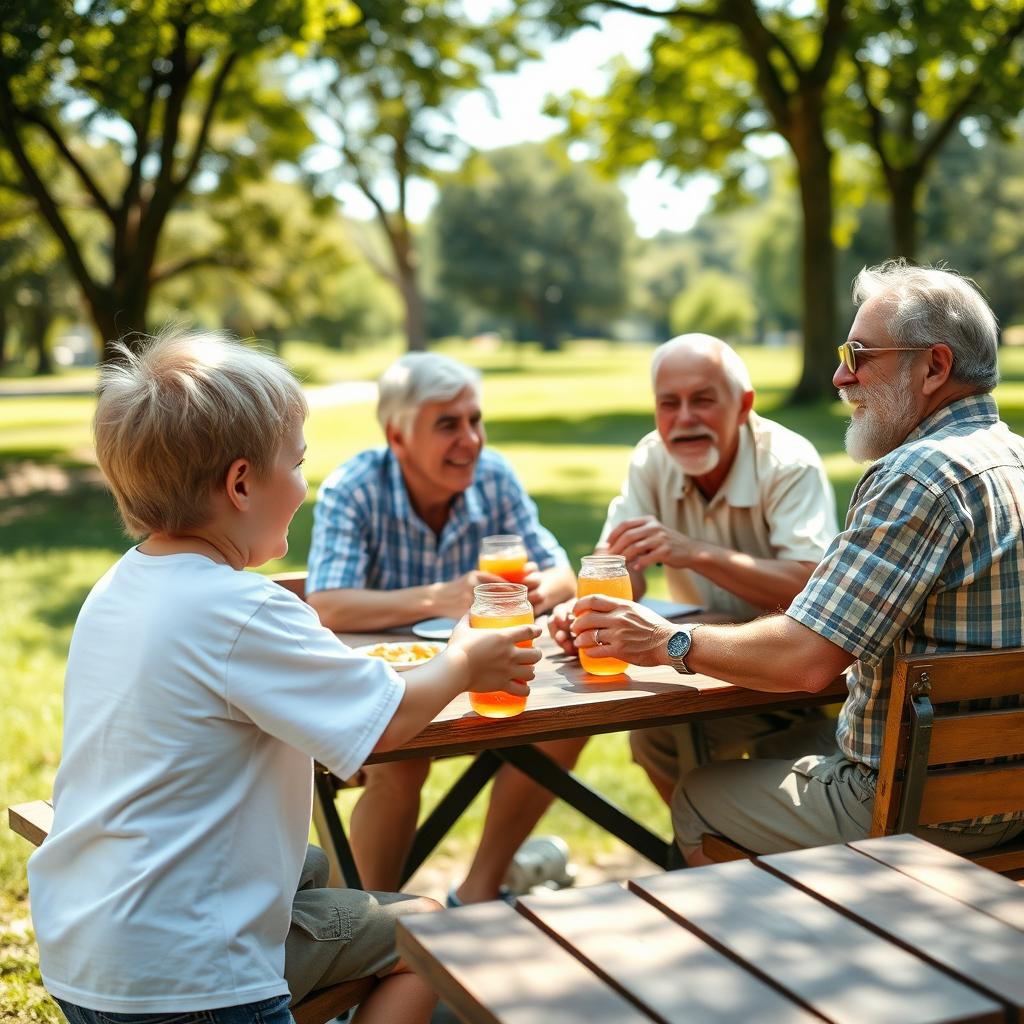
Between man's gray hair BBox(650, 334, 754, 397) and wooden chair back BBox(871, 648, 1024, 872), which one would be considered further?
man's gray hair BBox(650, 334, 754, 397)

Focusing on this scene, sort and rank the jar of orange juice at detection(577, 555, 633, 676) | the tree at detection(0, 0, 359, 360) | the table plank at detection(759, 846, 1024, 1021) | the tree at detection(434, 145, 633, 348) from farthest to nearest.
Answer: the tree at detection(434, 145, 633, 348) < the tree at detection(0, 0, 359, 360) < the jar of orange juice at detection(577, 555, 633, 676) < the table plank at detection(759, 846, 1024, 1021)

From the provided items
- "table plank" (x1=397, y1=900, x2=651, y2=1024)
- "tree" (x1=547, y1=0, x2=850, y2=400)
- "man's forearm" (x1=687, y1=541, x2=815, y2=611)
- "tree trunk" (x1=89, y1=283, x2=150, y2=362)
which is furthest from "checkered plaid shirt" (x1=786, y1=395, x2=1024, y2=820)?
"tree" (x1=547, y1=0, x2=850, y2=400)

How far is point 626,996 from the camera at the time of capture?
155cm

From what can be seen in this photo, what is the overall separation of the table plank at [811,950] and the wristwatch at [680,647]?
2.96 ft

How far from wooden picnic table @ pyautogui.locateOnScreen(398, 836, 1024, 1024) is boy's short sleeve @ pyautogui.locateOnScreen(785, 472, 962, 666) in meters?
0.69

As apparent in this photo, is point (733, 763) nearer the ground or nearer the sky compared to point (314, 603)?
nearer the ground

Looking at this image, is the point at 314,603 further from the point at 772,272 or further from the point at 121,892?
the point at 772,272

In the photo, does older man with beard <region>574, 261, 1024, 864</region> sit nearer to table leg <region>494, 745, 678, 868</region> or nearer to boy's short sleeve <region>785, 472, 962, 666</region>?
boy's short sleeve <region>785, 472, 962, 666</region>

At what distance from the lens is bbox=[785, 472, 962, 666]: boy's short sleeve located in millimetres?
2549

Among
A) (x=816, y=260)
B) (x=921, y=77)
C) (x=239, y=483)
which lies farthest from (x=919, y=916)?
(x=921, y=77)

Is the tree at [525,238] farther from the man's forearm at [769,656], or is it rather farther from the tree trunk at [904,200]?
the man's forearm at [769,656]

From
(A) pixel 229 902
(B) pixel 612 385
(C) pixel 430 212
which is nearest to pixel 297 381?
(A) pixel 229 902

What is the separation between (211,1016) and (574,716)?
3.37 ft

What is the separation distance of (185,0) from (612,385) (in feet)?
80.7
